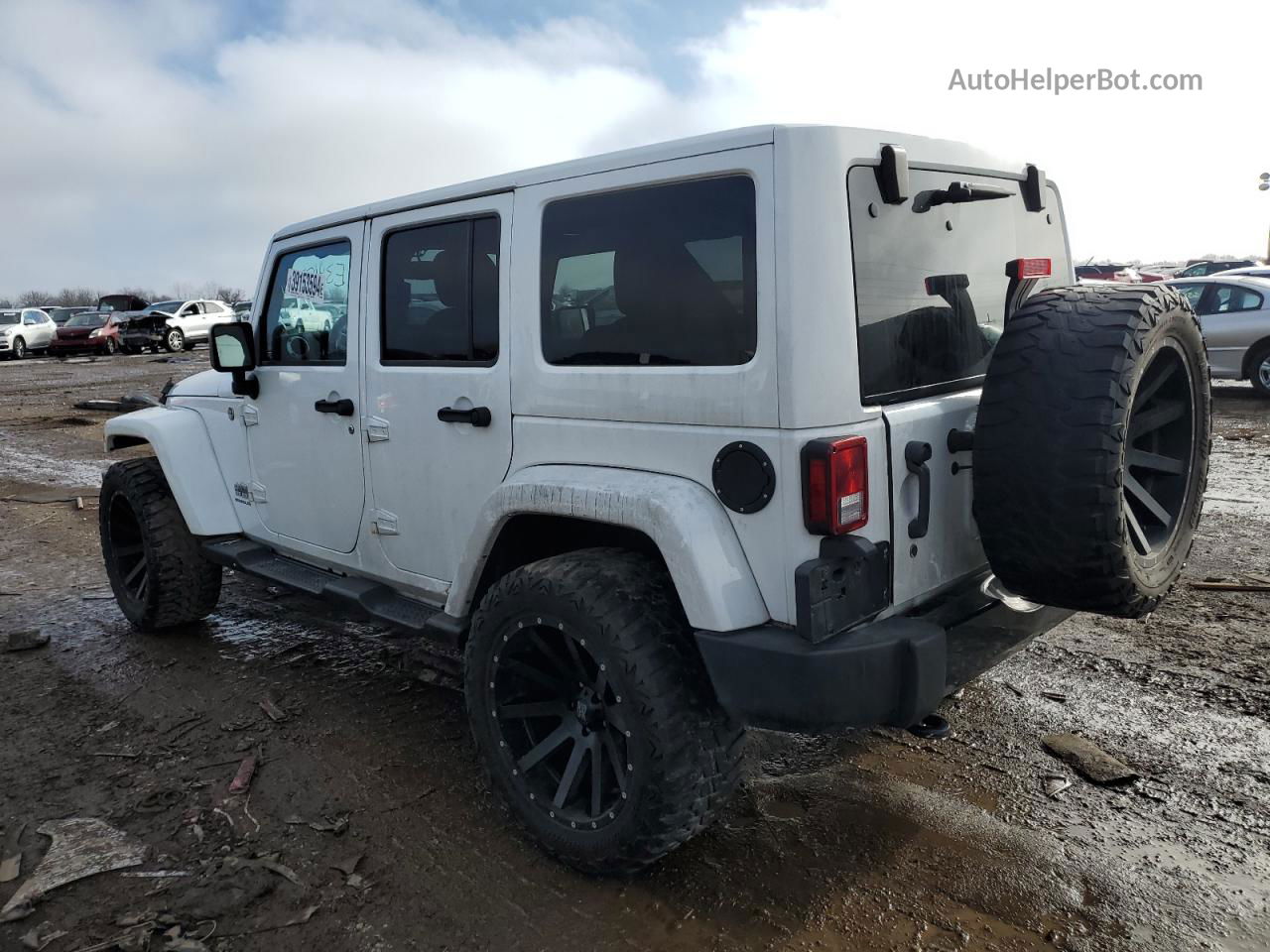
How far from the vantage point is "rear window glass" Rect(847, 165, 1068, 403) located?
249 cm

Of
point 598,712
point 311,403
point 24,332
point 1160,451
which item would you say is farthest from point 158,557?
point 24,332

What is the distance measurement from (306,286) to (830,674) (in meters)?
2.85

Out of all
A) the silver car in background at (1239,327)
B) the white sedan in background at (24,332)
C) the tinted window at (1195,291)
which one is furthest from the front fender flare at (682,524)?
the white sedan in background at (24,332)

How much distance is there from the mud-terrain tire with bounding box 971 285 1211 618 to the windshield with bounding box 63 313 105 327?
32.7 metres

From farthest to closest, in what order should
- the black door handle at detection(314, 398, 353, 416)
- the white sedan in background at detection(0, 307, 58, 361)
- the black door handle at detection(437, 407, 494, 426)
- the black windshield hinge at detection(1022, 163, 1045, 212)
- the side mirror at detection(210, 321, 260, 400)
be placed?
the white sedan in background at detection(0, 307, 58, 361) < the side mirror at detection(210, 321, 260, 400) < the black door handle at detection(314, 398, 353, 416) < the black windshield hinge at detection(1022, 163, 1045, 212) < the black door handle at detection(437, 407, 494, 426)

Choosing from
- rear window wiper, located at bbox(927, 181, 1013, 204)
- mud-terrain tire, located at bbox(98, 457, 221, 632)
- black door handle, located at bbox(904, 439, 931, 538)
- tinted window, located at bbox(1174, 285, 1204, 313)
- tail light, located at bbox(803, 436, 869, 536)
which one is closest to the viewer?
tail light, located at bbox(803, 436, 869, 536)

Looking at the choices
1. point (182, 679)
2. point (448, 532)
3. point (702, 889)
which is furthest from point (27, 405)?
point (702, 889)

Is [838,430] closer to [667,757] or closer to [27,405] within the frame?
[667,757]

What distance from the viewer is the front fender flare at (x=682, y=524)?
243 centimetres

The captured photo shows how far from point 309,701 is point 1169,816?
10.7 feet

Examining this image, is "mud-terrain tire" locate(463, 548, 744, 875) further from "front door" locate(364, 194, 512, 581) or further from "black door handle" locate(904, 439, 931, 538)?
"black door handle" locate(904, 439, 931, 538)

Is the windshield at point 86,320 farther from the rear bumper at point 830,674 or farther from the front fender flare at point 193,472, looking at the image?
the rear bumper at point 830,674

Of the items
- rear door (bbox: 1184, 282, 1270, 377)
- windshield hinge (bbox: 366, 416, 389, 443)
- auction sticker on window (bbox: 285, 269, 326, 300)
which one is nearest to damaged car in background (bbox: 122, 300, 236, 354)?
rear door (bbox: 1184, 282, 1270, 377)

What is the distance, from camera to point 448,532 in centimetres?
335
